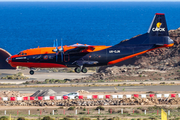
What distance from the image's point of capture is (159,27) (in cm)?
7300

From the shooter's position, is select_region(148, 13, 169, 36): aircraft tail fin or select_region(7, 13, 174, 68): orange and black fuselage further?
select_region(148, 13, 169, 36): aircraft tail fin

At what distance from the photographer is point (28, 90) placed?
68.8 m

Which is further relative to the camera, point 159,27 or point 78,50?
point 159,27

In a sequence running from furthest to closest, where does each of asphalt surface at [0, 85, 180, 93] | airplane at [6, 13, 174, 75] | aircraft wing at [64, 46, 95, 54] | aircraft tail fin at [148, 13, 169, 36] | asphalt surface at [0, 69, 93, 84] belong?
1. asphalt surface at [0, 69, 93, 84]
2. aircraft tail fin at [148, 13, 169, 36]
3. airplane at [6, 13, 174, 75]
4. aircraft wing at [64, 46, 95, 54]
5. asphalt surface at [0, 85, 180, 93]

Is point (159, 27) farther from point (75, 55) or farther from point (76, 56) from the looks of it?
point (75, 55)

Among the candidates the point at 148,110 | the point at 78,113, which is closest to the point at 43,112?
the point at 78,113

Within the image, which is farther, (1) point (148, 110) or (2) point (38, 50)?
(2) point (38, 50)

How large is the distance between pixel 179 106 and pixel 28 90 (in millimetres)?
28265

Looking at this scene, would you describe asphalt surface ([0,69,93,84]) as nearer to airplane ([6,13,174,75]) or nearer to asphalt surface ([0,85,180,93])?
airplane ([6,13,174,75])

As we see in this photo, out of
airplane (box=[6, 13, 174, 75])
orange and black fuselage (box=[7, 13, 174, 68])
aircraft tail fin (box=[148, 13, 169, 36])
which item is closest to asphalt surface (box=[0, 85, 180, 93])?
airplane (box=[6, 13, 174, 75])

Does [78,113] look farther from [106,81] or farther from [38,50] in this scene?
[106,81]

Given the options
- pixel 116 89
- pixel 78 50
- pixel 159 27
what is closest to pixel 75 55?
pixel 78 50

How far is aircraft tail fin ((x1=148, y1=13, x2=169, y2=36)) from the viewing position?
72.6 meters

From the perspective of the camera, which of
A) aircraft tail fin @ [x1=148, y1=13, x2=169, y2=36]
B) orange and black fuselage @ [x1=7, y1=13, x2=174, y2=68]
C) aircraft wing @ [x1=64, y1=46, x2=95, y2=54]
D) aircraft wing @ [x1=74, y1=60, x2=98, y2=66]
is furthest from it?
aircraft tail fin @ [x1=148, y1=13, x2=169, y2=36]
